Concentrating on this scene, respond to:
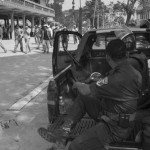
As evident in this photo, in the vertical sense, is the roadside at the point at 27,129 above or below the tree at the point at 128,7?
below

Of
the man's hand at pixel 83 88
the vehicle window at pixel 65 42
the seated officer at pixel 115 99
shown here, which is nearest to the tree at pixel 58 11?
the vehicle window at pixel 65 42

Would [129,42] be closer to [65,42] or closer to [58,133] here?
[65,42]

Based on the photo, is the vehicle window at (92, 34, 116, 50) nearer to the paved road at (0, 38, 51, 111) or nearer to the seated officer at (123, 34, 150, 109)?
the seated officer at (123, 34, 150, 109)

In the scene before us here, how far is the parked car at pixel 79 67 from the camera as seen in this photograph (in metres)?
3.71

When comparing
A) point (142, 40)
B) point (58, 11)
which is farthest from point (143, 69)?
point (58, 11)

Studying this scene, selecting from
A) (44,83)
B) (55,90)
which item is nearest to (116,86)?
(55,90)

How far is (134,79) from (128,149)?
79 centimetres

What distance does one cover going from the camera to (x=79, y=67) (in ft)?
15.5

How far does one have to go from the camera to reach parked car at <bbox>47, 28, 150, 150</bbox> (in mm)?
3705

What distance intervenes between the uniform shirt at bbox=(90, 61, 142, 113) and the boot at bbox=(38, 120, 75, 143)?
30.2 inches

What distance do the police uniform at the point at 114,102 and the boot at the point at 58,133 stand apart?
0.42 metres

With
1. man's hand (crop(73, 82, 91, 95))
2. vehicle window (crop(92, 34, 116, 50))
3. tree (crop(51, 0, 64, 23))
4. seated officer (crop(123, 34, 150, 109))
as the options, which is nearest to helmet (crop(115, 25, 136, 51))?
seated officer (crop(123, 34, 150, 109))

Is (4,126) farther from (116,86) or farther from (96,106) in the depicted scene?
(116,86)

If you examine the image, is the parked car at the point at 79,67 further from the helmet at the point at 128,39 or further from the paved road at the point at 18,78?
the paved road at the point at 18,78
